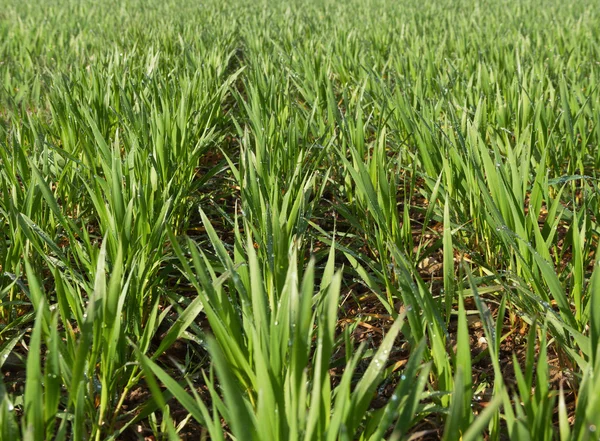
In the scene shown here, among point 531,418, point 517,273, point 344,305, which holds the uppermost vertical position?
point 531,418

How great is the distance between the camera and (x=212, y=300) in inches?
38.4

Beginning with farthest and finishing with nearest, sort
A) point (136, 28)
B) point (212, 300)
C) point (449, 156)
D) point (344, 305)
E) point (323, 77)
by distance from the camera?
point (136, 28) → point (323, 77) → point (449, 156) → point (344, 305) → point (212, 300)

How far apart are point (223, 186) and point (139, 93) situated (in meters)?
0.43

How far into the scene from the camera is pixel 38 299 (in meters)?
1.02

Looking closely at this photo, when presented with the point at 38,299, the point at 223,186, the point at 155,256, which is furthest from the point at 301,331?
the point at 223,186

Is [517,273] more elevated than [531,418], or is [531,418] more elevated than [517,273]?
[531,418]

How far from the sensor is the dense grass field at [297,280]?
821mm

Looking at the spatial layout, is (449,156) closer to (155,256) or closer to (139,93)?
(155,256)

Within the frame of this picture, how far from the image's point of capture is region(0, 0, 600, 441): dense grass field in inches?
32.3

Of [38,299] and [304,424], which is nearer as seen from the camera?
[304,424]

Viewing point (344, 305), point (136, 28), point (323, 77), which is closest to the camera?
point (344, 305)

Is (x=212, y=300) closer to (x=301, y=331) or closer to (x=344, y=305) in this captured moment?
(x=301, y=331)

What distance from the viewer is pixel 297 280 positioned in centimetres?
99

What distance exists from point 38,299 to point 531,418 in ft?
2.37
